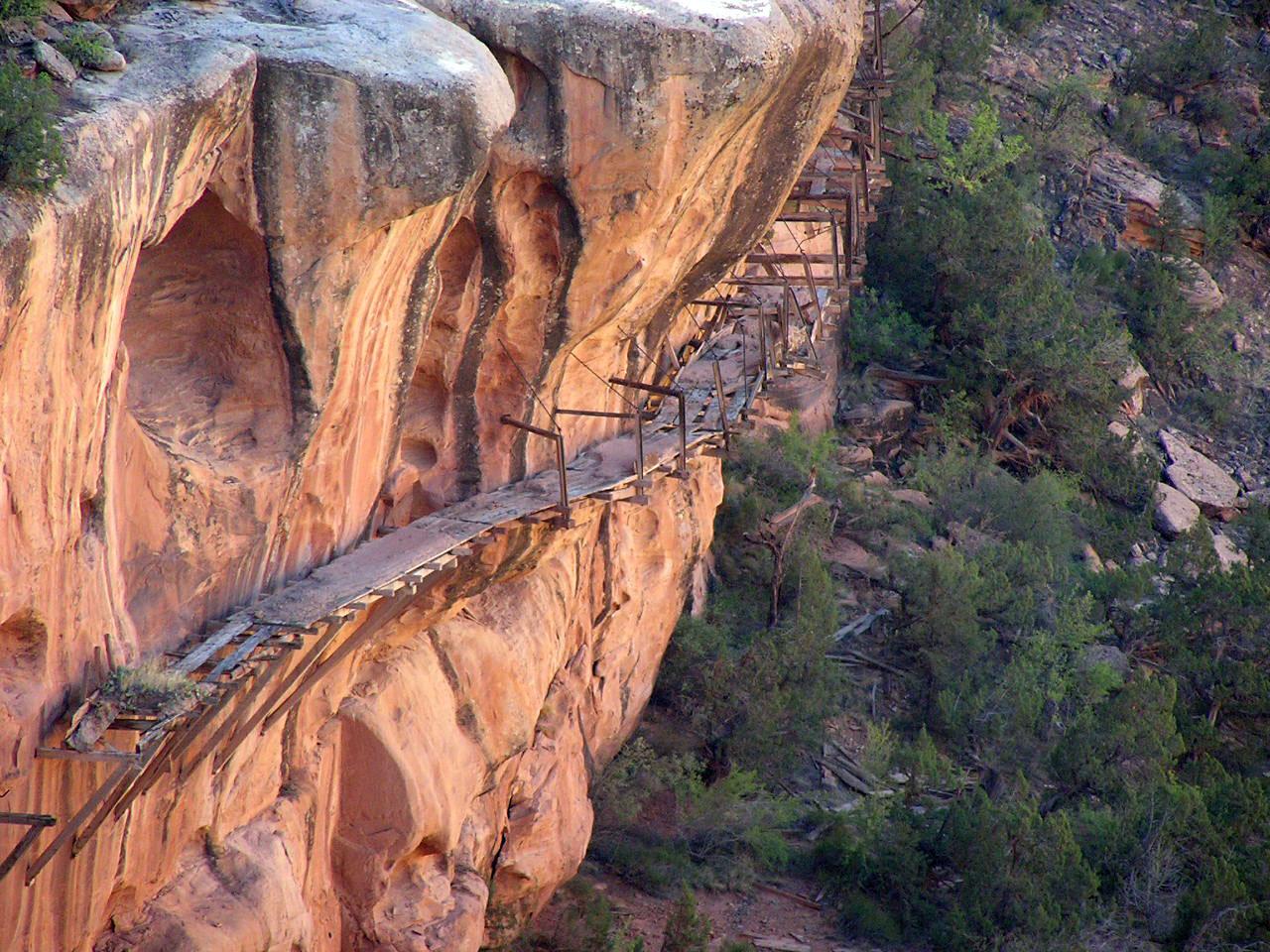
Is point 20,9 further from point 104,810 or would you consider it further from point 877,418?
point 877,418

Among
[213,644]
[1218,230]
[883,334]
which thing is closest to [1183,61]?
[1218,230]

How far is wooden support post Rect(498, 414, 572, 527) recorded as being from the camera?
15789 millimetres

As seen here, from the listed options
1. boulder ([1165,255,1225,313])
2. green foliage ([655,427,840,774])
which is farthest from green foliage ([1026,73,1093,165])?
green foliage ([655,427,840,774])

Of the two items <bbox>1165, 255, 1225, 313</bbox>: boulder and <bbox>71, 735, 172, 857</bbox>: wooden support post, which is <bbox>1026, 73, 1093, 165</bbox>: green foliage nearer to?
<bbox>1165, 255, 1225, 313</bbox>: boulder

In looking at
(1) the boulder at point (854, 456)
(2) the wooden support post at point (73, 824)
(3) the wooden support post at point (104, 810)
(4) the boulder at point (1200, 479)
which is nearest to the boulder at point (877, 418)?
(1) the boulder at point (854, 456)

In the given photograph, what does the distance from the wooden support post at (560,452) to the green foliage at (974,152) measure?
17075mm

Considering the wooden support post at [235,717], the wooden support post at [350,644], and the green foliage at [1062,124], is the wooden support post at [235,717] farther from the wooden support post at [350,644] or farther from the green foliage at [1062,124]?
the green foliage at [1062,124]

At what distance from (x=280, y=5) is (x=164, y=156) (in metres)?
2.28

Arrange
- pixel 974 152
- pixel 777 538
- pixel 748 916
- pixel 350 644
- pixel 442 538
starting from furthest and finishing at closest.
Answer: pixel 974 152 → pixel 777 538 → pixel 748 916 → pixel 442 538 → pixel 350 644

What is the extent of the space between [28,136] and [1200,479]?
25.6 m

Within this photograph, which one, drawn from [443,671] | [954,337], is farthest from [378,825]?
[954,337]

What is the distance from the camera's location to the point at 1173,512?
29625 mm

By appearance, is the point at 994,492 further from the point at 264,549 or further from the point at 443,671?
the point at 264,549

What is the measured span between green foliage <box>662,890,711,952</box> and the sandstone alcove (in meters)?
8.14
